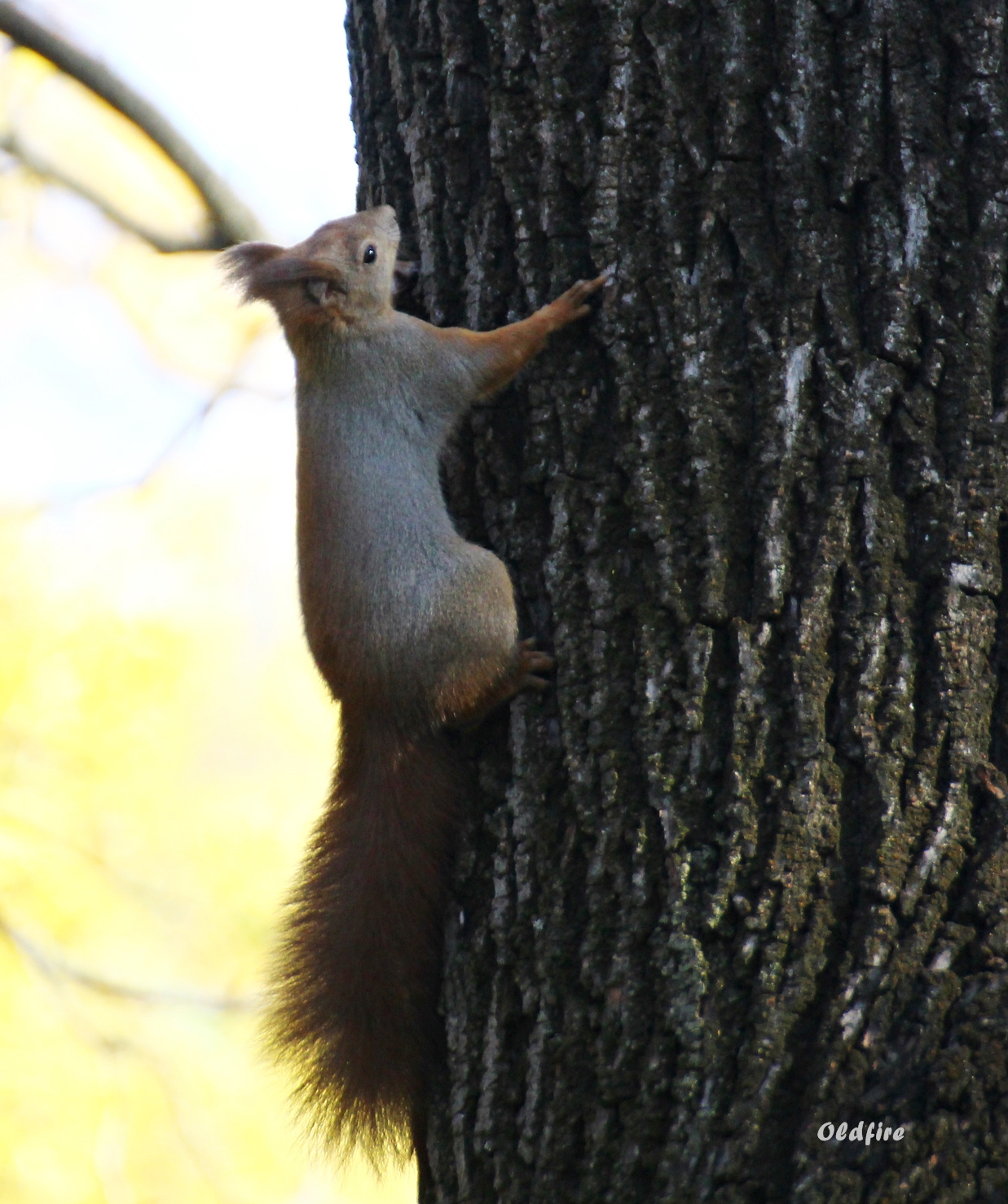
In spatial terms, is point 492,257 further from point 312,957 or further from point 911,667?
point 312,957

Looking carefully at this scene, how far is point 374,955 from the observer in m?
1.96

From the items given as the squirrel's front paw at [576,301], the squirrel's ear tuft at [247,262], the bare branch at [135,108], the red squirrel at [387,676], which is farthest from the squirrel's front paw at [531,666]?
the bare branch at [135,108]

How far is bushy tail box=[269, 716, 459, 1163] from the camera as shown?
1915 millimetres

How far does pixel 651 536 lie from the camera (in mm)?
1766

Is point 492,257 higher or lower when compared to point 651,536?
higher

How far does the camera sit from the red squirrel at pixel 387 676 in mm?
1931

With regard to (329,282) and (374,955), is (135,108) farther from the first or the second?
(374,955)

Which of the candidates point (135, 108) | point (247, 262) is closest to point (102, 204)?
point (135, 108)

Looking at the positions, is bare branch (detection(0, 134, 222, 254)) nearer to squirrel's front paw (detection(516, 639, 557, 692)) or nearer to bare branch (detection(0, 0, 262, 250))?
bare branch (detection(0, 0, 262, 250))

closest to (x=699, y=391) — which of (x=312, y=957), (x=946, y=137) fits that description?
(x=946, y=137)

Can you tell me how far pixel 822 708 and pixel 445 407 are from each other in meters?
1.09

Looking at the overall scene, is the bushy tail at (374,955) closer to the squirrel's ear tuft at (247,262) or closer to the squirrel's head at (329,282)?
the squirrel's head at (329,282)

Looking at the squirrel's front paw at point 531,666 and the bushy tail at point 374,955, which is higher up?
the squirrel's front paw at point 531,666

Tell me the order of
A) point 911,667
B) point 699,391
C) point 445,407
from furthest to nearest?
1. point 445,407
2. point 699,391
3. point 911,667
